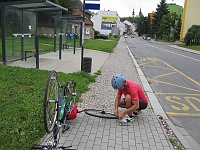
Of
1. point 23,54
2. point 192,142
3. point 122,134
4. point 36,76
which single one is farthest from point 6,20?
point 192,142

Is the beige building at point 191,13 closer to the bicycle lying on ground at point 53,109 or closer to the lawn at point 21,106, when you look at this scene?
the lawn at point 21,106

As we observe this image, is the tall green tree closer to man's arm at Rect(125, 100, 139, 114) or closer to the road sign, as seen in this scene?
the road sign

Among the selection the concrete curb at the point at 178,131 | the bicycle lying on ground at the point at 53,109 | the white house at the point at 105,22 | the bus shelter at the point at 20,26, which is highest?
the white house at the point at 105,22

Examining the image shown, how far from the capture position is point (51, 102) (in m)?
3.02

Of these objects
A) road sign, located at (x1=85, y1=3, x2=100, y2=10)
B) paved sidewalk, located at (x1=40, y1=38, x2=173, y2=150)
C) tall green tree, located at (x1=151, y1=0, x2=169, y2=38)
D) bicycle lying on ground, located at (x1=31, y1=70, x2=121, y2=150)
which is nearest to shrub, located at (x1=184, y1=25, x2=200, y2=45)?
tall green tree, located at (x1=151, y1=0, x2=169, y2=38)

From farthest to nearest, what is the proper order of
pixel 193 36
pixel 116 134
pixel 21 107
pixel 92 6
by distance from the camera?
pixel 193 36, pixel 92 6, pixel 21 107, pixel 116 134

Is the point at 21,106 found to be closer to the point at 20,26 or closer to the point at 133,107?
the point at 133,107

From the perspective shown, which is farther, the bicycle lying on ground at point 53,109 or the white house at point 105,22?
the white house at point 105,22

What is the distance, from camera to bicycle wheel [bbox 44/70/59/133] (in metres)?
2.88

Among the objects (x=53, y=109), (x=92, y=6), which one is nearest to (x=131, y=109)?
(x=53, y=109)

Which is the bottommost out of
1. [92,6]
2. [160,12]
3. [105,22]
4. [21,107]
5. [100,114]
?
[100,114]

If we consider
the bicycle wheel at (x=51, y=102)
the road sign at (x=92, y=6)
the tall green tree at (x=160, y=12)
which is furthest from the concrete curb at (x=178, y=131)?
the tall green tree at (x=160, y=12)

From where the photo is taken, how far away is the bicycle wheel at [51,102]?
288cm

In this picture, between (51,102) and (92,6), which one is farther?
(92,6)
